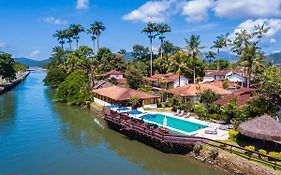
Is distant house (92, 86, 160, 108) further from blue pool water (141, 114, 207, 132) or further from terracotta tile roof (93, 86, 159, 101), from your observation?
blue pool water (141, 114, 207, 132)

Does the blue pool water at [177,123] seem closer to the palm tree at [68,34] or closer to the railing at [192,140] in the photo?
the railing at [192,140]

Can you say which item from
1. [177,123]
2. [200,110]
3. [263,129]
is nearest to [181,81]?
[200,110]

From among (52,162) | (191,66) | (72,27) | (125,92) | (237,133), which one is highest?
(72,27)

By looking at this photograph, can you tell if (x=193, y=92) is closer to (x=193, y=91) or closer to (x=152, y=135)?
(x=193, y=91)

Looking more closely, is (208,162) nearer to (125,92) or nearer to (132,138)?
(132,138)

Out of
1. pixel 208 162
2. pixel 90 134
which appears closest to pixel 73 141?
pixel 90 134

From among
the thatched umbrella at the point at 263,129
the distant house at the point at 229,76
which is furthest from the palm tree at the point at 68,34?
the thatched umbrella at the point at 263,129
